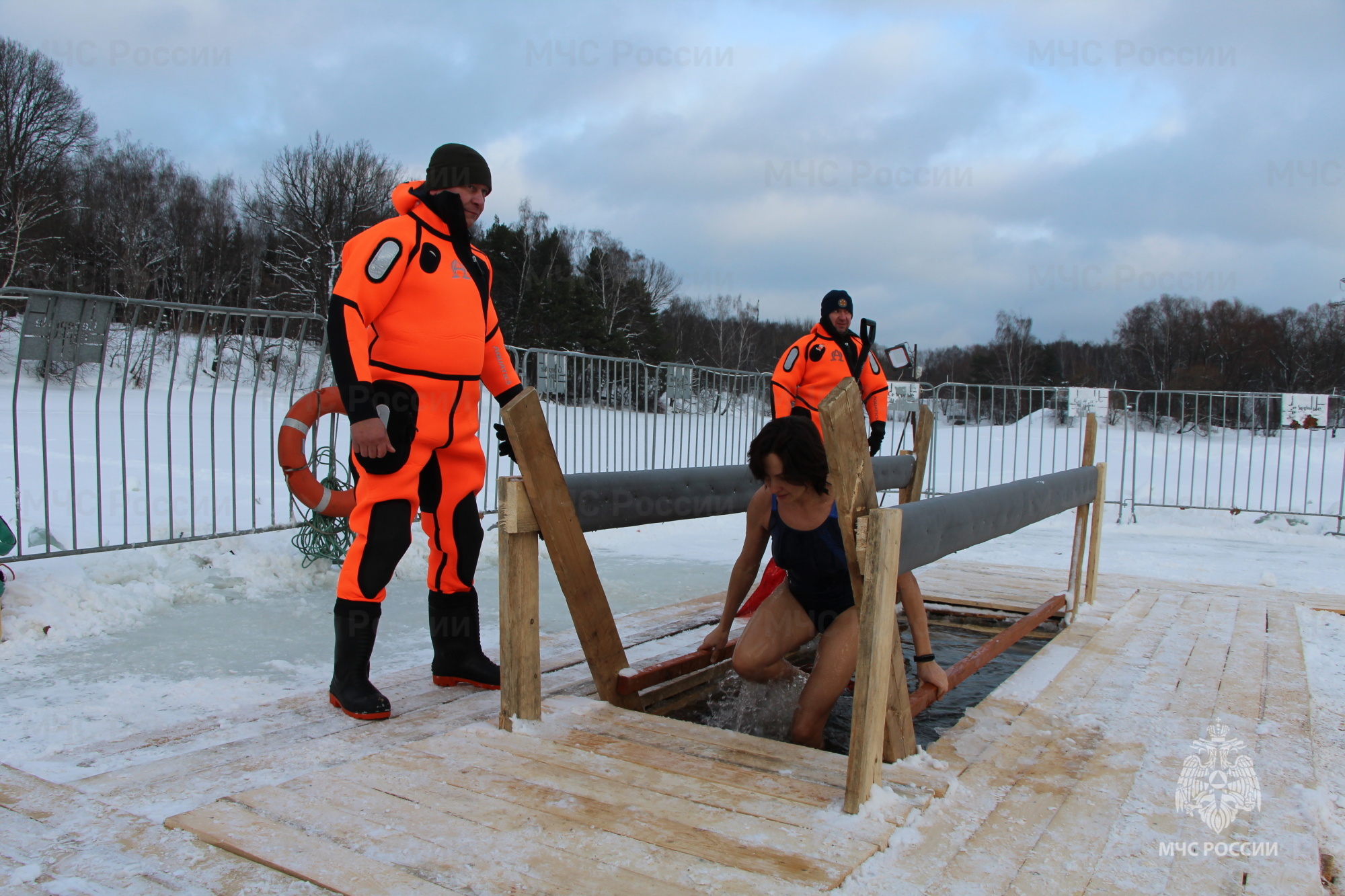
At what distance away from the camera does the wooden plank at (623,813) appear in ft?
5.51

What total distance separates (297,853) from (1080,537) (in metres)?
4.11

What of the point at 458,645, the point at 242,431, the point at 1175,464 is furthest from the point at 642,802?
the point at 1175,464

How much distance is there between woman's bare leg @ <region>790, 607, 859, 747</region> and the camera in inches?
107

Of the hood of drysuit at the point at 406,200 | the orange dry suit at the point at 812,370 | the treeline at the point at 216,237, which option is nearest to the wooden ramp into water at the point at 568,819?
the hood of drysuit at the point at 406,200

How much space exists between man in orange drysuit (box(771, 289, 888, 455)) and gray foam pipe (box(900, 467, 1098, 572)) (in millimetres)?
1561

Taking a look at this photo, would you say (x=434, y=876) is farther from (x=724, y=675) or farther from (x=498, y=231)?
(x=498, y=231)

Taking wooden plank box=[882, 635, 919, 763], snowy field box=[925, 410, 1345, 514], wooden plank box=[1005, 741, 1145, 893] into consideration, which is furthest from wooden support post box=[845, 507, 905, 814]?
snowy field box=[925, 410, 1345, 514]

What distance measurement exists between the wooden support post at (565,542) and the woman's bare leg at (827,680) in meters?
0.58

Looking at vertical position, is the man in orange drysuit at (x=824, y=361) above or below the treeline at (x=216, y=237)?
below

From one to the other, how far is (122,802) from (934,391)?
44.0 ft

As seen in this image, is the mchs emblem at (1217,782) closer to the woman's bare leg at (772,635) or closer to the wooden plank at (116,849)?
the woman's bare leg at (772,635)

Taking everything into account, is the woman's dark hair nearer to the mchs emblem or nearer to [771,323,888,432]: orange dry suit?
the mchs emblem

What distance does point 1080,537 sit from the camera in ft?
14.9

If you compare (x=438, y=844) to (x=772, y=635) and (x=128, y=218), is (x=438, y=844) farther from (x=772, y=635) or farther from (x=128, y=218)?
(x=128, y=218)
